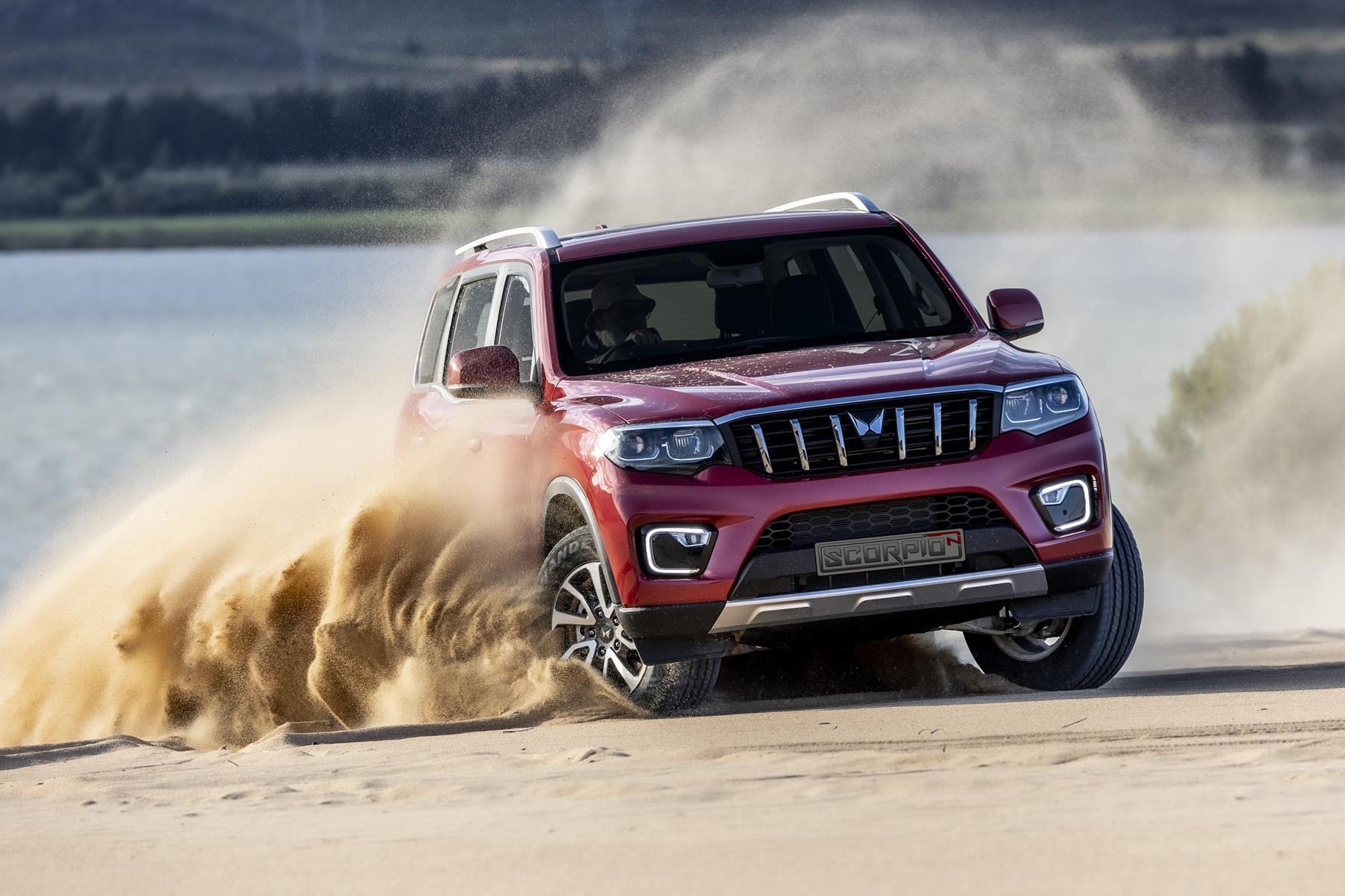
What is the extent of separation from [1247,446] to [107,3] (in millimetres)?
128358

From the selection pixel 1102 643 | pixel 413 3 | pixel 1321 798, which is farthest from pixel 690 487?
pixel 413 3

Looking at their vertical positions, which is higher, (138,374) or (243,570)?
(243,570)

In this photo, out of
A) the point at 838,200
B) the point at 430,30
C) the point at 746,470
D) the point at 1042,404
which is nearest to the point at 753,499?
the point at 746,470

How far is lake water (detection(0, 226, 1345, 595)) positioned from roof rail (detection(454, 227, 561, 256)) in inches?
138

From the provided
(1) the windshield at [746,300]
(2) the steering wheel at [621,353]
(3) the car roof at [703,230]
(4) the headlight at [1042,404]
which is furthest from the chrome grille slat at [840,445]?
(3) the car roof at [703,230]

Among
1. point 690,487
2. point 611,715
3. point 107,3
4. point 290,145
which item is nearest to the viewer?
point 690,487

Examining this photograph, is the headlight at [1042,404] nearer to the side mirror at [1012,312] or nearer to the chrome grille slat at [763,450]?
the chrome grille slat at [763,450]

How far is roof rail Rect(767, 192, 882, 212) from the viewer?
30.2ft

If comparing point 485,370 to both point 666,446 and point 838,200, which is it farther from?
point 838,200

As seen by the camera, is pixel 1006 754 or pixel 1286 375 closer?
pixel 1006 754

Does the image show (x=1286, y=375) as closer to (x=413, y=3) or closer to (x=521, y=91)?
(x=521, y=91)

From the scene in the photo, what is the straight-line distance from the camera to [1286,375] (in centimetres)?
2705

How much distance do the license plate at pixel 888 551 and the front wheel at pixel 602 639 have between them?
0.61 m

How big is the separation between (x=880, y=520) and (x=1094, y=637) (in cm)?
117
